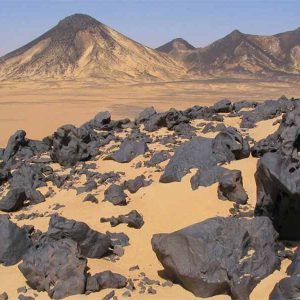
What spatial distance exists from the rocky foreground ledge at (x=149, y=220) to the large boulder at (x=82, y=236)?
15mm

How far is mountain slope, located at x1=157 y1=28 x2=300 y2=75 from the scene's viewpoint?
71.3 meters

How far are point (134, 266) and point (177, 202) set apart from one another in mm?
2107

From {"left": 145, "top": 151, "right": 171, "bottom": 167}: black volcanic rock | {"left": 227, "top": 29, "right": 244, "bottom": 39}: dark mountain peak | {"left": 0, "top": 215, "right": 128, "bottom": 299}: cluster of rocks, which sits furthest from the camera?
{"left": 227, "top": 29, "right": 244, "bottom": 39}: dark mountain peak

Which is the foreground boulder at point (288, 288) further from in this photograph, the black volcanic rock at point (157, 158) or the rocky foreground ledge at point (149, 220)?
the black volcanic rock at point (157, 158)

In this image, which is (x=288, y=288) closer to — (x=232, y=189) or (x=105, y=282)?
(x=105, y=282)

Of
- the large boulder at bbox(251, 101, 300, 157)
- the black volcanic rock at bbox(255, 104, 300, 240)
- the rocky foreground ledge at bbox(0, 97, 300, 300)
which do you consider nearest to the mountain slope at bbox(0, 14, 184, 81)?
the rocky foreground ledge at bbox(0, 97, 300, 300)

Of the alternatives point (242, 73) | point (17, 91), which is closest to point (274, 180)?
point (17, 91)

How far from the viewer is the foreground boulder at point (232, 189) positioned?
8.66m

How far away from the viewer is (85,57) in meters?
69.3

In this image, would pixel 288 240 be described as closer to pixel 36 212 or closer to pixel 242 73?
pixel 36 212

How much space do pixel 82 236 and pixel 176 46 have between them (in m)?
84.3

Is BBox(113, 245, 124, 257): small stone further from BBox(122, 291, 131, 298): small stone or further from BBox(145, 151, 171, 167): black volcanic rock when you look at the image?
BBox(145, 151, 171, 167): black volcanic rock

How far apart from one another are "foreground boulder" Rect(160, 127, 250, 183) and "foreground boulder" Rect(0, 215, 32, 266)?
3255 mm

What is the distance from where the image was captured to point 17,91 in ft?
156
